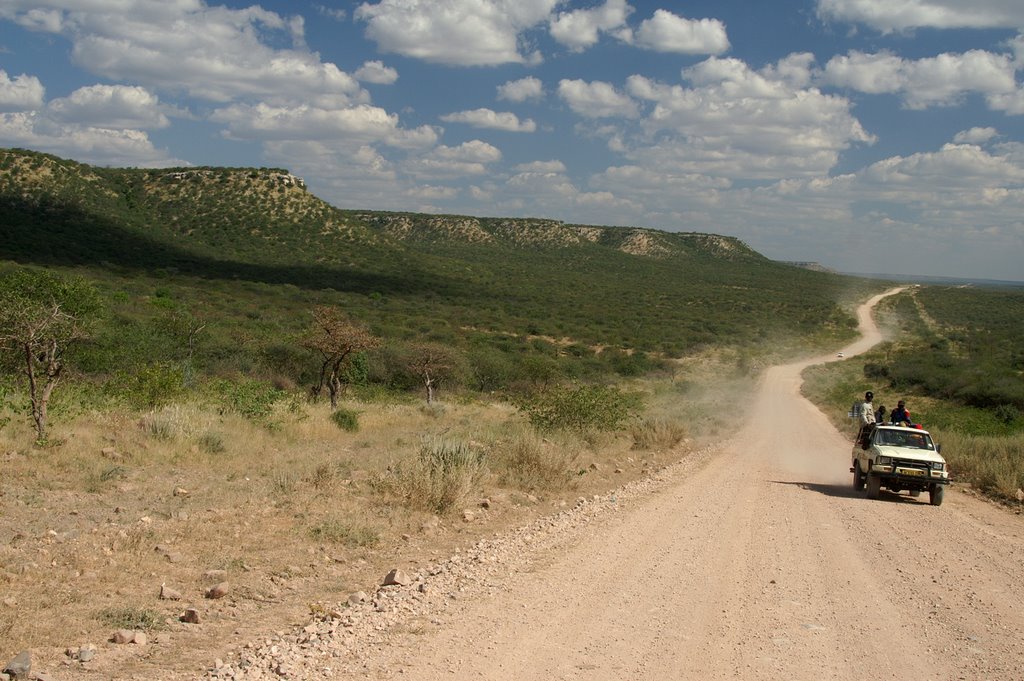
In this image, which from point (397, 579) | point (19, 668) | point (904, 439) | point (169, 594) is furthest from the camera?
point (904, 439)

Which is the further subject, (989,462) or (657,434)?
(657,434)

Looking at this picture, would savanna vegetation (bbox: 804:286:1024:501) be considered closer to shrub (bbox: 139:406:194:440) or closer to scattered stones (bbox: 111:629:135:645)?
scattered stones (bbox: 111:629:135:645)

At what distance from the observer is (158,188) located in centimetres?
8162

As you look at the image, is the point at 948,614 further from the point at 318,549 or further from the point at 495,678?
the point at 318,549

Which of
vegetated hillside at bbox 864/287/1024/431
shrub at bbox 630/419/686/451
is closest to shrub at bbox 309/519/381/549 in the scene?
shrub at bbox 630/419/686/451

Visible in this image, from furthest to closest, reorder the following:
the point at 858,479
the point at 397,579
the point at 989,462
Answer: the point at 989,462 → the point at 858,479 → the point at 397,579

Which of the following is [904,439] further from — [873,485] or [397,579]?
[397,579]

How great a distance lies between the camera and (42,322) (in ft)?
40.1

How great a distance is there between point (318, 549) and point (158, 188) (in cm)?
8347

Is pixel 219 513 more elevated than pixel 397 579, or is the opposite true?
pixel 397 579

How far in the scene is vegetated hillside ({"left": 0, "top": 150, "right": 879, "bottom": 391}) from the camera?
156 ft

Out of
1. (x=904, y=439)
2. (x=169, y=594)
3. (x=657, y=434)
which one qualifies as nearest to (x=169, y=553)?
(x=169, y=594)

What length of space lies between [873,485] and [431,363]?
17409 mm

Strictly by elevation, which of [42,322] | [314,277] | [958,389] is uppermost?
[314,277]
